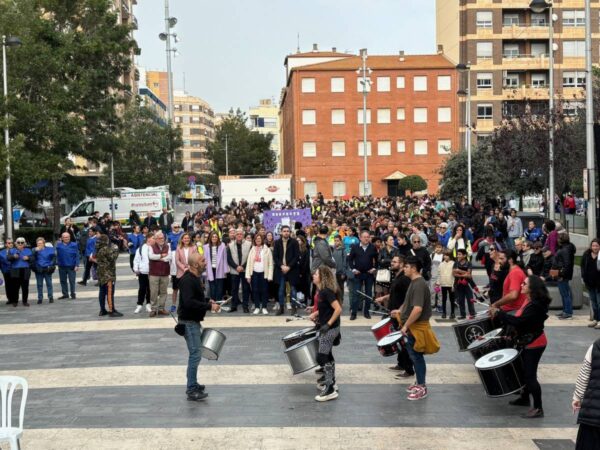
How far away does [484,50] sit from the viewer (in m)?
74.5

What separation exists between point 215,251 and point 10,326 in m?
4.41

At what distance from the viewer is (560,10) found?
73.8 m

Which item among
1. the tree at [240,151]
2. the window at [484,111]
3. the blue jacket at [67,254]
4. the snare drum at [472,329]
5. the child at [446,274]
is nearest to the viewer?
the snare drum at [472,329]

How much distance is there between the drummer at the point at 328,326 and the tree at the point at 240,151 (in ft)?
269

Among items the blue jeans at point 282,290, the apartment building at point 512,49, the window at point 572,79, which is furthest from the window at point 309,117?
the blue jeans at point 282,290

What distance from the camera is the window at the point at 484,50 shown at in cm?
7438

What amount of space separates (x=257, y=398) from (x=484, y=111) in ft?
225

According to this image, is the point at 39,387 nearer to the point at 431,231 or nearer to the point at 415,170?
the point at 431,231

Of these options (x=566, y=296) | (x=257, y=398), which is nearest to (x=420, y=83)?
(x=566, y=296)

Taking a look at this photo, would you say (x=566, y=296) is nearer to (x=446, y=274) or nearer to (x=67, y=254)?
(x=446, y=274)

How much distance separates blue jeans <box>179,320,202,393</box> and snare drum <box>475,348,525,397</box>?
10.9 ft

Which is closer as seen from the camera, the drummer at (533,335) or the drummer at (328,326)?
the drummer at (533,335)

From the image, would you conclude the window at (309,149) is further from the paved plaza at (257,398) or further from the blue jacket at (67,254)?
the paved plaza at (257,398)

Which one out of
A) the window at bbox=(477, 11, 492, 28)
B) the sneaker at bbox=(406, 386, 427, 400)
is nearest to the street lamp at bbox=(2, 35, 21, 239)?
the sneaker at bbox=(406, 386, 427, 400)
